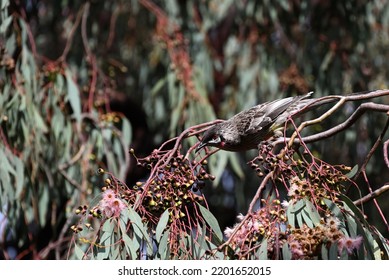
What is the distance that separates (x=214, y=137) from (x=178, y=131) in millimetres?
1694

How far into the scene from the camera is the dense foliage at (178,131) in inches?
105

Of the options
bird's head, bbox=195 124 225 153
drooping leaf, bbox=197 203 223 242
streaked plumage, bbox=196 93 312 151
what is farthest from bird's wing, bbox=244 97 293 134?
drooping leaf, bbox=197 203 223 242

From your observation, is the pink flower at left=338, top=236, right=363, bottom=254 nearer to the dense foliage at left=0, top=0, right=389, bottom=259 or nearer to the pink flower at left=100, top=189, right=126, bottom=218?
the dense foliage at left=0, top=0, right=389, bottom=259

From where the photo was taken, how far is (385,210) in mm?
6434

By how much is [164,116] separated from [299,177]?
143 inches

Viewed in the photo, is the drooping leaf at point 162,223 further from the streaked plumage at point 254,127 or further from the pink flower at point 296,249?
the streaked plumage at point 254,127

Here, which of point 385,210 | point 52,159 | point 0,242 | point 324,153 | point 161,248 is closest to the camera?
point 161,248

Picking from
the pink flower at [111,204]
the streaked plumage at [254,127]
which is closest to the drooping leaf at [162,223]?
the pink flower at [111,204]

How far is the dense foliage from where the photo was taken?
2.67 metres

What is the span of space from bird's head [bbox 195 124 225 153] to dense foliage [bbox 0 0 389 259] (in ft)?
0.75

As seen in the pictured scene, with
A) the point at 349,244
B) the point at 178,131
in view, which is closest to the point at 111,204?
the point at 349,244

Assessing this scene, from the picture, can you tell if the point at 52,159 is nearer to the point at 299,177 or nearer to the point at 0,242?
the point at 0,242

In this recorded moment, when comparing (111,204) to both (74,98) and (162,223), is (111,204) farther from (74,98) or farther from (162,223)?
(74,98)

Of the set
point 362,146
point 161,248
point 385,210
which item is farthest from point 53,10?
point 161,248
